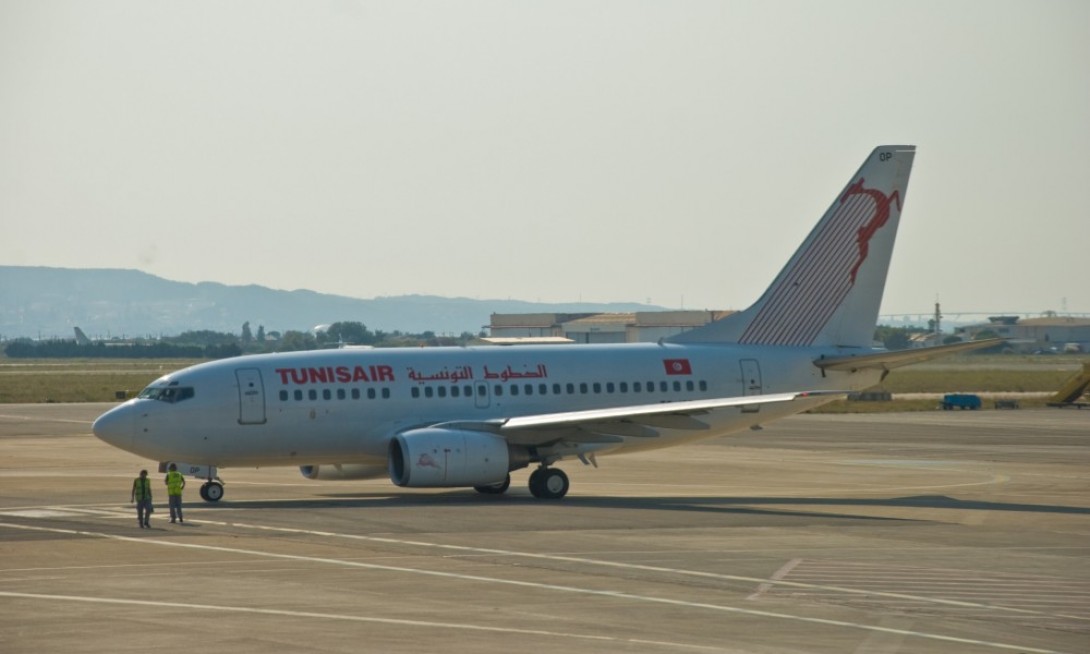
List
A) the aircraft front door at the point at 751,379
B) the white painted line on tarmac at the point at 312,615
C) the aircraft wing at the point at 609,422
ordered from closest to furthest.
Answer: the white painted line on tarmac at the point at 312,615 → the aircraft wing at the point at 609,422 → the aircraft front door at the point at 751,379

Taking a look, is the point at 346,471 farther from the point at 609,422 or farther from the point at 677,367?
the point at 677,367

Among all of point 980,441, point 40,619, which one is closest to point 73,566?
point 40,619

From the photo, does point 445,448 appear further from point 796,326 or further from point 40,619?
point 40,619

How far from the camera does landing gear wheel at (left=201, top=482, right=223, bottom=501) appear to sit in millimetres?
44469

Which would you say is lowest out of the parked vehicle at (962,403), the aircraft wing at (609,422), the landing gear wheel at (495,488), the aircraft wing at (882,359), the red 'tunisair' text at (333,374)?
the parked vehicle at (962,403)

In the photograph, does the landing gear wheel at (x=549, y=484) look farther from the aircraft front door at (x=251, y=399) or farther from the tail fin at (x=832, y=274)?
the tail fin at (x=832, y=274)

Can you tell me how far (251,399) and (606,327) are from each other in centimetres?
11404

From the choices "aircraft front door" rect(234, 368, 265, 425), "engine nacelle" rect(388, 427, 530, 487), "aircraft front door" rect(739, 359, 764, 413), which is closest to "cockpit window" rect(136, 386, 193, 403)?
"aircraft front door" rect(234, 368, 265, 425)

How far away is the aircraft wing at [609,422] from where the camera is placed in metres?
44.2

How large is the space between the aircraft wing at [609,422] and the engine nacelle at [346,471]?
10.2 feet

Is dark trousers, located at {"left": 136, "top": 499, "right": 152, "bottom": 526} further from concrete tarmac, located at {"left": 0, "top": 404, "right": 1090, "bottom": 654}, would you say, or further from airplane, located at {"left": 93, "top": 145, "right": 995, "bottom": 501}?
airplane, located at {"left": 93, "top": 145, "right": 995, "bottom": 501}

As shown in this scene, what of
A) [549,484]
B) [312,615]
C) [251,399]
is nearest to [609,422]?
[549,484]

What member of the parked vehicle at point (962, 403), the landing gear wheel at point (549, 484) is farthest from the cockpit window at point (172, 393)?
the parked vehicle at point (962, 403)

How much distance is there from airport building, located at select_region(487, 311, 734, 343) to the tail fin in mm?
94462
